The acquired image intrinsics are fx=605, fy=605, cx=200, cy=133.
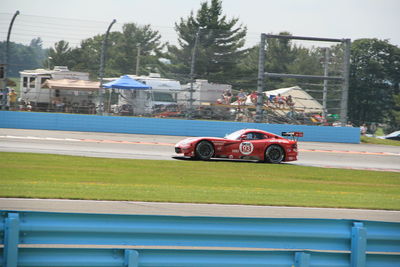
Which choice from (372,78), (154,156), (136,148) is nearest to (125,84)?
(136,148)

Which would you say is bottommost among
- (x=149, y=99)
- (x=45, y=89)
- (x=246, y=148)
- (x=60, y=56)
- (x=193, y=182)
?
(x=193, y=182)

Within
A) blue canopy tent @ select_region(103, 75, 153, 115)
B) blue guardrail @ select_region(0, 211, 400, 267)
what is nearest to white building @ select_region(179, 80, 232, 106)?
blue canopy tent @ select_region(103, 75, 153, 115)

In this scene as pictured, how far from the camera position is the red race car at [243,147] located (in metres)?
18.9

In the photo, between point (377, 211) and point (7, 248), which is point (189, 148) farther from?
point (7, 248)

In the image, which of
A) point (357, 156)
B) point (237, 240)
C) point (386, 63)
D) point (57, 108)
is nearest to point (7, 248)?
point (237, 240)

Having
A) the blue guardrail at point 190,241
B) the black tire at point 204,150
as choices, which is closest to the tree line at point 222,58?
the black tire at point 204,150

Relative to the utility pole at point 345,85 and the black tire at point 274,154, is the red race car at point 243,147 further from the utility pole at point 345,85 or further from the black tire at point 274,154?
the utility pole at point 345,85

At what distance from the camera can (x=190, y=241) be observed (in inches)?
204

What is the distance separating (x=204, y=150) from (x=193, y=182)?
503 centimetres

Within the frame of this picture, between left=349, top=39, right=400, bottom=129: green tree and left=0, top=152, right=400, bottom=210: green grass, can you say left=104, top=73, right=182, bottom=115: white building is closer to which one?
left=349, top=39, right=400, bottom=129: green tree

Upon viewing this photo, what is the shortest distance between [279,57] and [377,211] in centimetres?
2197

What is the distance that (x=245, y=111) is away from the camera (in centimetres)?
2958

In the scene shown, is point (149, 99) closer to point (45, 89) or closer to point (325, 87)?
point (45, 89)

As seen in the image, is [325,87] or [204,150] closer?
[204,150]
